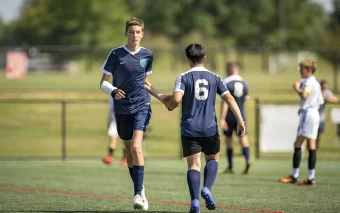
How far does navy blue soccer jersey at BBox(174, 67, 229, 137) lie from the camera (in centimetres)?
882

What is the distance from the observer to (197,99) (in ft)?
29.0

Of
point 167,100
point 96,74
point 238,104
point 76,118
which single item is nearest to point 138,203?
point 167,100

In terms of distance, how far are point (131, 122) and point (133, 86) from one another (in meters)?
0.49

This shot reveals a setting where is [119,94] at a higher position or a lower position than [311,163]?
higher

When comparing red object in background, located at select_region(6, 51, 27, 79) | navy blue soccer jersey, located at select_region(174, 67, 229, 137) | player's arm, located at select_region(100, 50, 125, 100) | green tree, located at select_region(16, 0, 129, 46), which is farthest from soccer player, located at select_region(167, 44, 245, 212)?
green tree, located at select_region(16, 0, 129, 46)

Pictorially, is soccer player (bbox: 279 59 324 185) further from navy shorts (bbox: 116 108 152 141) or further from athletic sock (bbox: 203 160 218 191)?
athletic sock (bbox: 203 160 218 191)

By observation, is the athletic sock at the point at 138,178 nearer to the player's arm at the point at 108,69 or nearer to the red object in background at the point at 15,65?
the player's arm at the point at 108,69

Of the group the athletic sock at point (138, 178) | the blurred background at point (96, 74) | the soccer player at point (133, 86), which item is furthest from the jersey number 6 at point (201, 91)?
the blurred background at point (96, 74)

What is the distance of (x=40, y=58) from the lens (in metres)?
38.0

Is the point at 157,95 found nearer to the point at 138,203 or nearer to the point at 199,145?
the point at 199,145

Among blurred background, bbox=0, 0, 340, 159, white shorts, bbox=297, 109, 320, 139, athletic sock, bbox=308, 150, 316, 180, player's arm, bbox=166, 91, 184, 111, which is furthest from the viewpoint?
blurred background, bbox=0, 0, 340, 159

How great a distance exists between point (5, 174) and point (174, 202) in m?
6.43

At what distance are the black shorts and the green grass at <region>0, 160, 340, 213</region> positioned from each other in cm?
111

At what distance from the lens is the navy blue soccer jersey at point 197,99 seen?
8.82 meters
